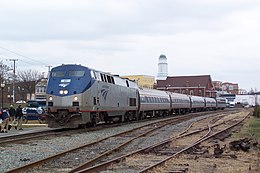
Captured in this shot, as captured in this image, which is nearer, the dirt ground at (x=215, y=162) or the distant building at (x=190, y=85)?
the dirt ground at (x=215, y=162)

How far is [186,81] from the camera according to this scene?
159875 mm

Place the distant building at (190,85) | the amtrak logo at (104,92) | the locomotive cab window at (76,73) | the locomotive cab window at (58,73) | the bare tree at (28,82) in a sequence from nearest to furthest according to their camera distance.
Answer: the locomotive cab window at (76,73), the locomotive cab window at (58,73), the amtrak logo at (104,92), the bare tree at (28,82), the distant building at (190,85)

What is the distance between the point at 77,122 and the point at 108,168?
12486 millimetres

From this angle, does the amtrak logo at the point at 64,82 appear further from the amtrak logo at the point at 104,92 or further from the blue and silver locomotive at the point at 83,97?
the amtrak logo at the point at 104,92

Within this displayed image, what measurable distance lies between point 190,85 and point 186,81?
231cm

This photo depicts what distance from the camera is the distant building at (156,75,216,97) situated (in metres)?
155

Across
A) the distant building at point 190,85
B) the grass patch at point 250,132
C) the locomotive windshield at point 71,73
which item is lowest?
the grass patch at point 250,132

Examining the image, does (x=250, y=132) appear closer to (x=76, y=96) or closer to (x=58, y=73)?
(x=76, y=96)

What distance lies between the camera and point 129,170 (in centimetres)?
1059

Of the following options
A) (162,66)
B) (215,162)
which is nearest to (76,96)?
(215,162)

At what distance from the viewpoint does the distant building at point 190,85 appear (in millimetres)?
155125

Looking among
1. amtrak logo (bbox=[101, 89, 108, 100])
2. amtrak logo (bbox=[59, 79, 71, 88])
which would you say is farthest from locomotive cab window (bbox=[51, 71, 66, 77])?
amtrak logo (bbox=[101, 89, 108, 100])

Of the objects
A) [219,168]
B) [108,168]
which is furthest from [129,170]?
[219,168]

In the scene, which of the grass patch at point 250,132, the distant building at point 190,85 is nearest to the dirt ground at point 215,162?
→ the grass patch at point 250,132
